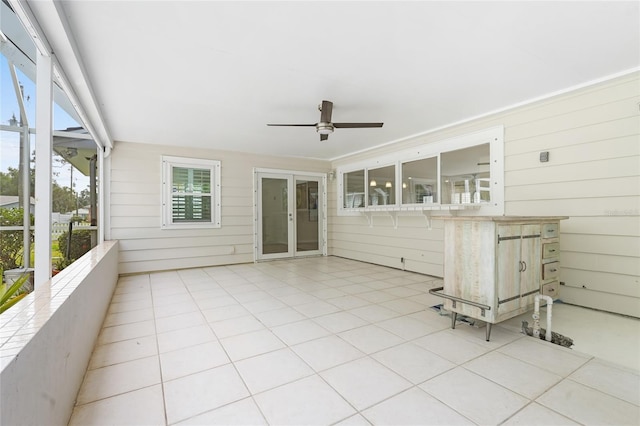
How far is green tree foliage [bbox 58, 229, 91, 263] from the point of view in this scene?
4.52 meters

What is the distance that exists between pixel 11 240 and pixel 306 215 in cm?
488

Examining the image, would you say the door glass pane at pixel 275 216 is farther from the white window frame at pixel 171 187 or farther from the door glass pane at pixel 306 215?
the white window frame at pixel 171 187

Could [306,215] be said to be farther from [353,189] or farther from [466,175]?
[466,175]

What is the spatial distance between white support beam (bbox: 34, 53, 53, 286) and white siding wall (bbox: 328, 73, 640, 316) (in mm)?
4581

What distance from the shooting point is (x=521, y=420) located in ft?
5.16

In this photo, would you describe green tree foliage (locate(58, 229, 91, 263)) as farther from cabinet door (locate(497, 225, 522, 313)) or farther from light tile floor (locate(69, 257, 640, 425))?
cabinet door (locate(497, 225, 522, 313))

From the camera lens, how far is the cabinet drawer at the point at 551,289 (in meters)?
2.92

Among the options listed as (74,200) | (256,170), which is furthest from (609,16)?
(74,200)

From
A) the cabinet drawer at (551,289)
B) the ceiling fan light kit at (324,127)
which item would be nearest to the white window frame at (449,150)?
the cabinet drawer at (551,289)

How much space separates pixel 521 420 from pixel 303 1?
2741 millimetres

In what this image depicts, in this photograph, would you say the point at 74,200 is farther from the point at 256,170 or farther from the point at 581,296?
the point at 581,296

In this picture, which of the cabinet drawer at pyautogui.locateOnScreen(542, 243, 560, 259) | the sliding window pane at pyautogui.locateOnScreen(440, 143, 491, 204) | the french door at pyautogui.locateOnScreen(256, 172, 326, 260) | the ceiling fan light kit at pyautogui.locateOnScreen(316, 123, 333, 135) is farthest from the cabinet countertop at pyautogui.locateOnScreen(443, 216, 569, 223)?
the french door at pyautogui.locateOnScreen(256, 172, 326, 260)

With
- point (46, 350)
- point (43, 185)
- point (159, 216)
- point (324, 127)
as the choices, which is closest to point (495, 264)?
point (324, 127)

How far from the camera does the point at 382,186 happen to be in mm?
5707
